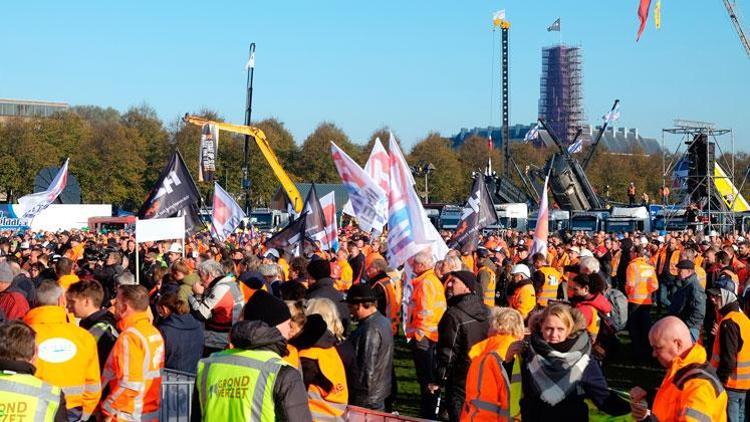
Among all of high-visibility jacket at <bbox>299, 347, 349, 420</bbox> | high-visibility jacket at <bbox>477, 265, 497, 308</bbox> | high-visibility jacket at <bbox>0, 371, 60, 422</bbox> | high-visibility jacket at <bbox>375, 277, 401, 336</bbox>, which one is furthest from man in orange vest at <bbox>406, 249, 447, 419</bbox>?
high-visibility jacket at <bbox>0, 371, 60, 422</bbox>

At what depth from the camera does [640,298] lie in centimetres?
1376

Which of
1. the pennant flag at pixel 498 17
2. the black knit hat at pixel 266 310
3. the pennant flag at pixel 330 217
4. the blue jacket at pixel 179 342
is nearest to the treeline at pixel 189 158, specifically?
the pennant flag at pixel 498 17

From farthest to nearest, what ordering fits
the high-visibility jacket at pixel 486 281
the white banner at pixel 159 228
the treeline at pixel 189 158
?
the treeline at pixel 189 158 → the white banner at pixel 159 228 → the high-visibility jacket at pixel 486 281

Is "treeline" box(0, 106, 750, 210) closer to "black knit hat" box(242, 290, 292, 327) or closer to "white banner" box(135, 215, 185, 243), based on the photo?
"white banner" box(135, 215, 185, 243)

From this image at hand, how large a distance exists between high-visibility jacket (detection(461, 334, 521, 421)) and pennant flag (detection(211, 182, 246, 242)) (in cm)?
1447

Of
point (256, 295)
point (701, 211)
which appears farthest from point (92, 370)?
point (701, 211)

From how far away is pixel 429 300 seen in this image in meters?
9.37

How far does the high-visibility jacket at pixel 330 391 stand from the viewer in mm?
5777

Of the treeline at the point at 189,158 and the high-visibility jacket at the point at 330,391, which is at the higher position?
the treeline at the point at 189,158

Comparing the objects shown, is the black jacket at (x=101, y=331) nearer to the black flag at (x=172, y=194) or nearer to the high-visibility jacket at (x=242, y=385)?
the high-visibility jacket at (x=242, y=385)

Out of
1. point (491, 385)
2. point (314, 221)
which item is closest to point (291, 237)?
point (314, 221)

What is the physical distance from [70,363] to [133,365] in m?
0.36

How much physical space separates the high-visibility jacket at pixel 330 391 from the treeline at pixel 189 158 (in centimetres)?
6558

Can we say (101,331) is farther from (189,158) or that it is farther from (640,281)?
(189,158)
